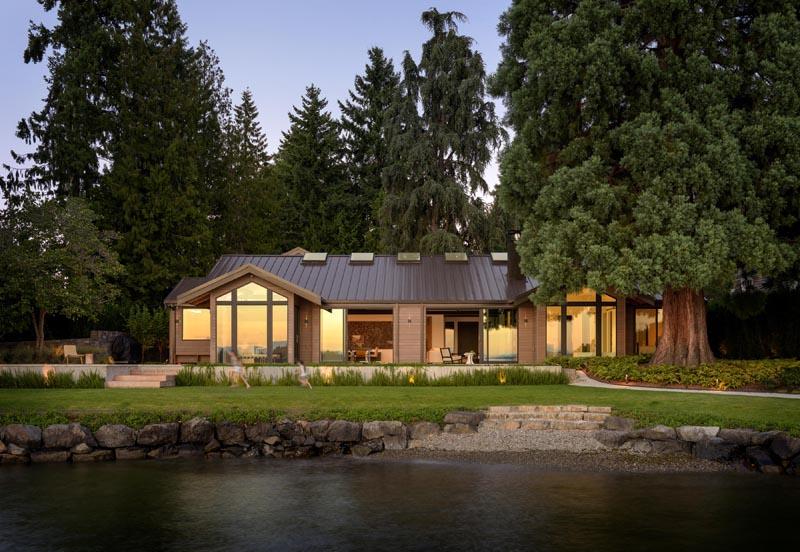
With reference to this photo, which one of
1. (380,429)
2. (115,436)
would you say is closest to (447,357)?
(380,429)

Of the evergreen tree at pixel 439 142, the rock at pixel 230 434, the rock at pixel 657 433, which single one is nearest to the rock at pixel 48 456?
the rock at pixel 230 434

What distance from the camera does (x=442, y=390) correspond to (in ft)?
57.5

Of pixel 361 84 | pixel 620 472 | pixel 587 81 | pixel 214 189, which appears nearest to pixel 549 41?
pixel 587 81

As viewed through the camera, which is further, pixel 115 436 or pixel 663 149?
pixel 663 149

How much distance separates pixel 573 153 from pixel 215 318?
1194 centimetres

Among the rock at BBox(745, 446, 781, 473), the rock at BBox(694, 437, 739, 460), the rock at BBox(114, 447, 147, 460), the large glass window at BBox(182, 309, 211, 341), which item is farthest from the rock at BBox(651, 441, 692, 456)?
the large glass window at BBox(182, 309, 211, 341)

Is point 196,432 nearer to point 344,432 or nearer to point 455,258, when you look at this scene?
point 344,432

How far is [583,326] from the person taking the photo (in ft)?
79.8

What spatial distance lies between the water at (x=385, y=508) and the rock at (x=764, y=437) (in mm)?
855

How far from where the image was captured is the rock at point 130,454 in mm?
13500

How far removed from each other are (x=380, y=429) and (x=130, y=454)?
436 centimetres

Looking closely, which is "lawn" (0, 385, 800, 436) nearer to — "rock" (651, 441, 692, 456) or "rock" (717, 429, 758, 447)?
"rock" (717, 429, 758, 447)

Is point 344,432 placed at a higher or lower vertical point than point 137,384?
lower

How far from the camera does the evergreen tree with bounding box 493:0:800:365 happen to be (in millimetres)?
17891
